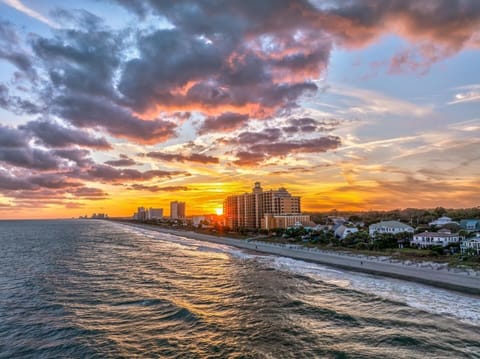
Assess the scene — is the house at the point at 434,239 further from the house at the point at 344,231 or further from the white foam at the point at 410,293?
the white foam at the point at 410,293

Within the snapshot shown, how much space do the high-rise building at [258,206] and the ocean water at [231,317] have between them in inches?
3780

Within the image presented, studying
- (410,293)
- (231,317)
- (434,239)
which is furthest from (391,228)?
(231,317)

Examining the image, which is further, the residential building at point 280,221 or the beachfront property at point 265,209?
the beachfront property at point 265,209

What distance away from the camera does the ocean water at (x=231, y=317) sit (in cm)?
1828

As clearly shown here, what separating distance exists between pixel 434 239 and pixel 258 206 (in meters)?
91.6

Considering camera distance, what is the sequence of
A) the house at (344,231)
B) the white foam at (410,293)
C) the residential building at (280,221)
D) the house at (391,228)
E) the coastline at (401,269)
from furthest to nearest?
the residential building at (280,221)
the house at (344,231)
the house at (391,228)
the coastline at (401,269)
the white foam at (410,293)

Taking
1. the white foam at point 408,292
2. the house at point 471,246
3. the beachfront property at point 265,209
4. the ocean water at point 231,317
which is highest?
the beachfront property at point 265,209

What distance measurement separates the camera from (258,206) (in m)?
145

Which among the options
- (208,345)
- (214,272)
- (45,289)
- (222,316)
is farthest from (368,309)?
(45,289)

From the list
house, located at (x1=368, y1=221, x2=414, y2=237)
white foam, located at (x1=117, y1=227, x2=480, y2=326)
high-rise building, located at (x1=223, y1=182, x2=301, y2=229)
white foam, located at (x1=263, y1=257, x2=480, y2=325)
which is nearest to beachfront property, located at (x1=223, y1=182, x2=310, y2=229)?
high-rise building, located at (x1=223, y1=182, x2=301, y2=229)

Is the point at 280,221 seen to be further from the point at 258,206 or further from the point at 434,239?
the point at 434,239

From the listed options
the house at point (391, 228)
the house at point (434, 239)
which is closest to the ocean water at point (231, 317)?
the house at point (434, 239)

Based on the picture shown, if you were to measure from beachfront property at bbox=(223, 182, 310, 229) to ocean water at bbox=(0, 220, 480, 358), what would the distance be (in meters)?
85.3

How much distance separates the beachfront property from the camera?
126m
